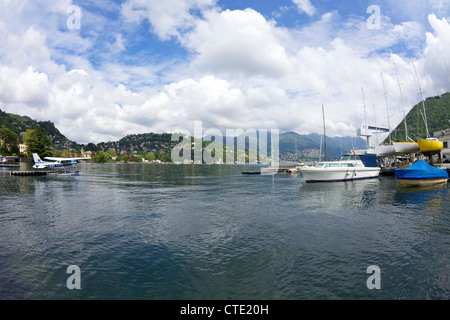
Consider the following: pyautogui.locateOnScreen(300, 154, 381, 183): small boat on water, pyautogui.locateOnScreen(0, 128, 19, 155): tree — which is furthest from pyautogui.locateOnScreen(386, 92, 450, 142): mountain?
pyautogui.locateOnScreen(0, 128, 19, 155): tree

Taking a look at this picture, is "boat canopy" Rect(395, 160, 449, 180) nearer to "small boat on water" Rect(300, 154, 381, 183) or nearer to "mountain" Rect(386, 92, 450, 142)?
"small boat on water" Rect(300, 154, 381, 183)

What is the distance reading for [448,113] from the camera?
149 meters

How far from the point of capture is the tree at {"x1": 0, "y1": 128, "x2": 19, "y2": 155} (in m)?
161

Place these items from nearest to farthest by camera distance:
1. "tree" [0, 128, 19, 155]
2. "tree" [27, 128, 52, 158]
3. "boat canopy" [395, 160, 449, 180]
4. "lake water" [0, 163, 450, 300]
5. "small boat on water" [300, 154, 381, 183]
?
"lake water" [0, 163, 450, 300], "boat canopy" [395, 160, 449, 180], "small boat on water" [300, 154, 381, 183], "tree" [27, 128, 52, 158], "tree" [0, 128, 19, 155]

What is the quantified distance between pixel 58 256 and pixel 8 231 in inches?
344

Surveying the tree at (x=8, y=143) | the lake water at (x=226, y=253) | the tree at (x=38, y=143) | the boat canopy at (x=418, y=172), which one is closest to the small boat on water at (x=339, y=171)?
the boat canopy at (x=418, y=172)

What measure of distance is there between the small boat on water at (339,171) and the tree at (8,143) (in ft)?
652

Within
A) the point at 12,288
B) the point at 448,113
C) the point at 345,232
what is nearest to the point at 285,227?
the point at 345,232

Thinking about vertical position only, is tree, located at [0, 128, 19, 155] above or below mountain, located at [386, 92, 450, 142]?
below

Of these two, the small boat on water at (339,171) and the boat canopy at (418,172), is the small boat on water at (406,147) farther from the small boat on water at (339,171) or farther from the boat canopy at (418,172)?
the boat canopy at (418,172)

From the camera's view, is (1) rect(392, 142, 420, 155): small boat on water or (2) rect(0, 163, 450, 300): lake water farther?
(1) rect(392, 142, 420, 155): small boat on water

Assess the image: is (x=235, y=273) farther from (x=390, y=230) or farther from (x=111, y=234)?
(x=390, y=230)

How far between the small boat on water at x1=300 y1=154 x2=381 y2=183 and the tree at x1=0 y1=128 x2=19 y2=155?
199 m

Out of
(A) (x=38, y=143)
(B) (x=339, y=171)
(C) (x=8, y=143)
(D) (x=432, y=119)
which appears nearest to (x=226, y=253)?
(B) (x=339, y=171)
